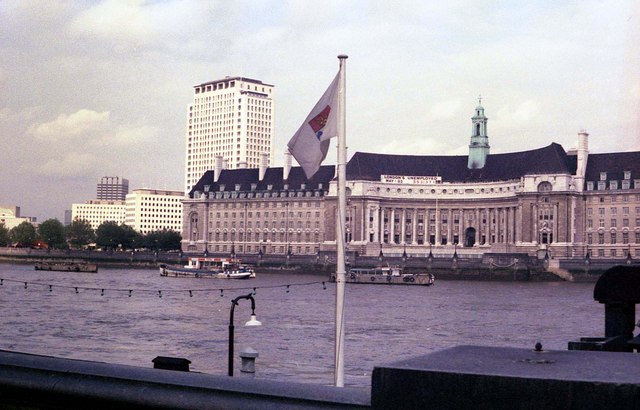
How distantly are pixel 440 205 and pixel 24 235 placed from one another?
8136 cm

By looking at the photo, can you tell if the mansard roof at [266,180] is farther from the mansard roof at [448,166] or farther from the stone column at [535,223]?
the stone column at [535,223]

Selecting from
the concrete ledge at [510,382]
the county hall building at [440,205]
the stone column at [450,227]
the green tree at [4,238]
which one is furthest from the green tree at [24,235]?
the concrete ledge at [510,382]

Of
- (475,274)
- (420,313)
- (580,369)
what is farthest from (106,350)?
(475,274)

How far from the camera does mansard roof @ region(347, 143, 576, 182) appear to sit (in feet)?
427

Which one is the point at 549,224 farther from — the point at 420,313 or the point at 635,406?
the point at 635,406

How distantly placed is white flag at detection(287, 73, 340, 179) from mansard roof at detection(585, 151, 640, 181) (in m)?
114

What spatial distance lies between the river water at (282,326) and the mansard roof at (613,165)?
51.4 meters

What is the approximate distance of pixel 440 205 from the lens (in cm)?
13812

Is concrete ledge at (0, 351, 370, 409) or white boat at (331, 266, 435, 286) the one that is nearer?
concrete ledge at (0, 351, 370, 409)

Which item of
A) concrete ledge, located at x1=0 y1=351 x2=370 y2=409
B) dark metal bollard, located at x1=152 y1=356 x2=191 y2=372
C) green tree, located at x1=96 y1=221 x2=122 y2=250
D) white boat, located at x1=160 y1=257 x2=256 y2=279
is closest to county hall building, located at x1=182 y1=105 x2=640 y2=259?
green tree, located at x1=96 y1=221 x2=122 y2=250

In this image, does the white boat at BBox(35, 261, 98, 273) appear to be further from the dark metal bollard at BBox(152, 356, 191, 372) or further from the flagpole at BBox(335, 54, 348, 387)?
the dark metal bollard at BBox(152, 356, 191, 372)

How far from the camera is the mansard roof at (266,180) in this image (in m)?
143

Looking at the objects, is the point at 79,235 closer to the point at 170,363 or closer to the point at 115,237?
the point at 115,237

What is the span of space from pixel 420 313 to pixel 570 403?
179ft
